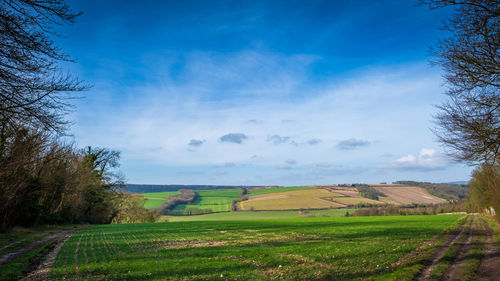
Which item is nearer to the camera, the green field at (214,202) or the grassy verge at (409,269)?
the grassy verge at (409,269)

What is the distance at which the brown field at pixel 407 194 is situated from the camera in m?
114

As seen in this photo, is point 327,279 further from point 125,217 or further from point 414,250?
point 125,217

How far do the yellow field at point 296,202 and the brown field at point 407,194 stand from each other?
2448cm

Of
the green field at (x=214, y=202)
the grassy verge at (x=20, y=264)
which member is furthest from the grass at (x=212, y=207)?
the grassy verge at (x=20, y=264)

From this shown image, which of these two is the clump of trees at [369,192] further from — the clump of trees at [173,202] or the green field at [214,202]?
the clump of trees at [173,202]

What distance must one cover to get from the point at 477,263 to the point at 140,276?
1493 cm

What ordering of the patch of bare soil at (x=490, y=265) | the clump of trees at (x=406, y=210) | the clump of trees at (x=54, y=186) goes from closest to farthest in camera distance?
the patch of bare soil at (x=490, y=265), the clump of trees at (x=54, y=186), the clump of trees at (x=406, y=210)

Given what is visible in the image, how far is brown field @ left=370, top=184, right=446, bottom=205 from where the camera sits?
11431 centimetres

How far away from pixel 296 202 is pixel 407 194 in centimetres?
5164

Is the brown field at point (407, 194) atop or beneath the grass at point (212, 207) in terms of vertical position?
atop

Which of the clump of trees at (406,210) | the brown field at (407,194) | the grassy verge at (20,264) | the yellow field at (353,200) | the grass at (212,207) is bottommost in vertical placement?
the grass at (212,207)

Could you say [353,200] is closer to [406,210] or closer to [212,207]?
[406,210]

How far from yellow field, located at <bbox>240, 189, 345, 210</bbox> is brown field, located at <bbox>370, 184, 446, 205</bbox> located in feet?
80.3

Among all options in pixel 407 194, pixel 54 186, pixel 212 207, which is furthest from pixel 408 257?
pixel 407 194
